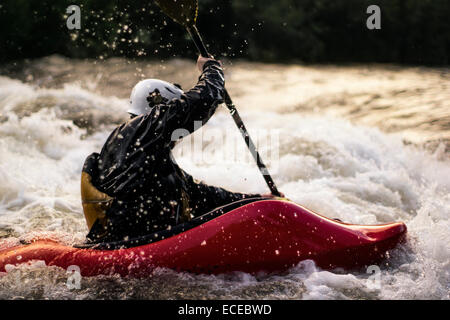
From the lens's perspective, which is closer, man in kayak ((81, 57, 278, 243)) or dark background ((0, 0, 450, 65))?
man in kayak ((81, 57, 278, 243))

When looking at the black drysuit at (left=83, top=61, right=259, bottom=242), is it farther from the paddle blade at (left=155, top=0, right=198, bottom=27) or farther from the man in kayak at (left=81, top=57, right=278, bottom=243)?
the paddle blade at (left=155, top=0, right=198, bottom=27)

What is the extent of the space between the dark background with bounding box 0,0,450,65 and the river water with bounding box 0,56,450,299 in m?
0.76

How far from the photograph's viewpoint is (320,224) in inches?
115

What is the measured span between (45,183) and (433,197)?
178 inches

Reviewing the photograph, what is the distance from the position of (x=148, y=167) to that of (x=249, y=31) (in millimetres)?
14017

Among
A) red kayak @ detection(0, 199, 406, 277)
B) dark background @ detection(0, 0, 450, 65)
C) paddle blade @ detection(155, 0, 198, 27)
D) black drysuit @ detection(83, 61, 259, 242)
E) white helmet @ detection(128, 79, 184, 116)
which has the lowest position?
red kayak @ detection(0, 199, 406, 277)

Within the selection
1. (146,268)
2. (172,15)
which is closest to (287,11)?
(172,15)

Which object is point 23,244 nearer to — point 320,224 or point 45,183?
point 320,224

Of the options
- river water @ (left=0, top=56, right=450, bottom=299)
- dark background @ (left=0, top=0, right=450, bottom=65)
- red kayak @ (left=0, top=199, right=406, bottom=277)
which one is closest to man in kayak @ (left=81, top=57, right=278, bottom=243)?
red kayak @ (left=0, top=199, right=406, bottom=277)

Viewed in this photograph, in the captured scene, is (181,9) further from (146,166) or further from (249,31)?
(249,31)

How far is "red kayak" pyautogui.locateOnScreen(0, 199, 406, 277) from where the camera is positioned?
110 inches
